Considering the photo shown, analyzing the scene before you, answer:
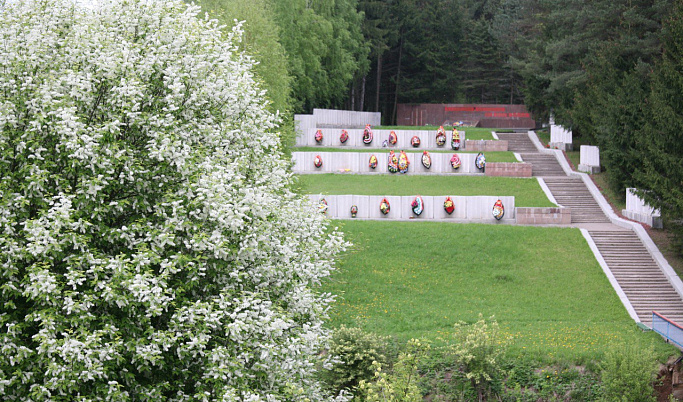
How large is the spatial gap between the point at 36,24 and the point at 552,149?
38950 mm

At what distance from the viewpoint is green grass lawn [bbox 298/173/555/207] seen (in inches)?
1383

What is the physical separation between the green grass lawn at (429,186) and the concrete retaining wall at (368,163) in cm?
102

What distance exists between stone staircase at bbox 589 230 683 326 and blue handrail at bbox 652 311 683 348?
1122 mm

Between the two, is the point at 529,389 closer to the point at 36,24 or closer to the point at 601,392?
the point at 601,392

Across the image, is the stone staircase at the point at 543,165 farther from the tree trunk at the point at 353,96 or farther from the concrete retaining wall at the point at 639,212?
the tree trunk at the point at 353,96

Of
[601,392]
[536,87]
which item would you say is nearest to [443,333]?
[601,392]

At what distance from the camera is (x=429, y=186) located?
36.9 metres

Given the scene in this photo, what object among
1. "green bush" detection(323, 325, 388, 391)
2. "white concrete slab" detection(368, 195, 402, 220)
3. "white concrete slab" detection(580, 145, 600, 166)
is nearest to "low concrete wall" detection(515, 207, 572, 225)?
"white concrete slab" detection(368, 195, 402, 220)

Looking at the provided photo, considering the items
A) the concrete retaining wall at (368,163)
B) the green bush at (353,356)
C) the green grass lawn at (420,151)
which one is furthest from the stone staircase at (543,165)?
the green bush at (353,356)

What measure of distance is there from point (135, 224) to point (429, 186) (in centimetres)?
2835

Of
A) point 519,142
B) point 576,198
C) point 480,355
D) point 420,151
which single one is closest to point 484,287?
point 480,355

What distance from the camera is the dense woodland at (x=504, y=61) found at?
82.7ft

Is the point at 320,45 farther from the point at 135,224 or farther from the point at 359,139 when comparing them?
the point at 135,224

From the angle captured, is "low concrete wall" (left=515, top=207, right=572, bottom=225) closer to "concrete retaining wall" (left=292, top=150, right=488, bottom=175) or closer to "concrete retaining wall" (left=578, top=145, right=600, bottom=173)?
"concrete retaining wall" (left=578, top=145, right=600, bottom=173)
